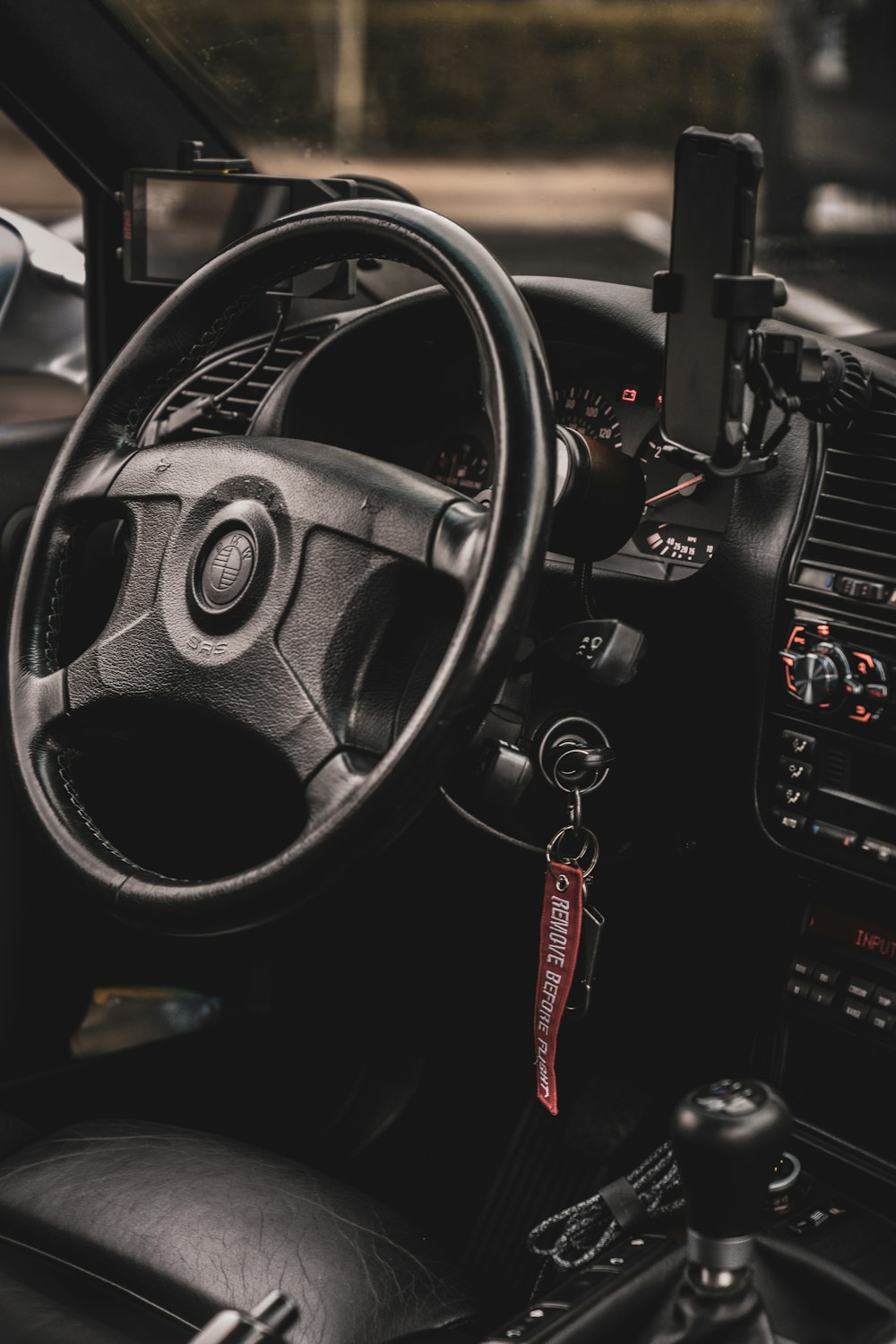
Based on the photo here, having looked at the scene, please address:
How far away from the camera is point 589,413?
58.0 inches

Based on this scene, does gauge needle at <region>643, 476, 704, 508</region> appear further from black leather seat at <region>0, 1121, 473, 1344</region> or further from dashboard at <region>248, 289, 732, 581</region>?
black leather seat at <region>0, 1121, 473, 1344</region>

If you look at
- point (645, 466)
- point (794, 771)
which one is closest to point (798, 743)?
point (794, 771)

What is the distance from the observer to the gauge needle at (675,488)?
4.57 ft

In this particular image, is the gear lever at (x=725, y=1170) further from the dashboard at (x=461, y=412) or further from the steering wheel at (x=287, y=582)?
the dashboard at (x=461, y=412)

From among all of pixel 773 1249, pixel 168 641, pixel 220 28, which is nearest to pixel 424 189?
pixel 220 28

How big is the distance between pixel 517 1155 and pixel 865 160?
2.59 m

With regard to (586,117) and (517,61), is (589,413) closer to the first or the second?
(586,117)

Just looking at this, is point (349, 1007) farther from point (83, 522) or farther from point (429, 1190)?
point (83, 522)

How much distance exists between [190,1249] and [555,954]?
14.8 inches

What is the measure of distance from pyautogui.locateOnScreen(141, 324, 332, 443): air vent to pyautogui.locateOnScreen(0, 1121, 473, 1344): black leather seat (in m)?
0.81

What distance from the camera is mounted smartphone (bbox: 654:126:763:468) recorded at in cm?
112

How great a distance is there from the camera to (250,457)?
1.17 m

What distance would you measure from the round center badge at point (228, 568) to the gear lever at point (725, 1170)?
509 mm

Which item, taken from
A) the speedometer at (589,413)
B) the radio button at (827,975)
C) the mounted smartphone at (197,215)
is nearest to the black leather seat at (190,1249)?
the radio button at (827,975)
